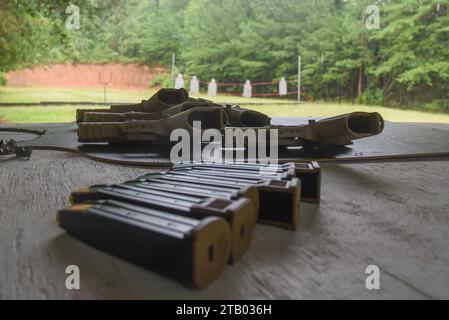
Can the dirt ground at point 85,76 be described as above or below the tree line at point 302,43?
below

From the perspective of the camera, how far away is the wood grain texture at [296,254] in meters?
0.80

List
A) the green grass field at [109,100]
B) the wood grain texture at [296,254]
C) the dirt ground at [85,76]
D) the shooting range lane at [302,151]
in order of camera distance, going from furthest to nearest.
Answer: the dirt ground at [85,76] < the green grass field at [109,100] < the shooting range lane at [302,151] < the wood grain texture at [296,254]

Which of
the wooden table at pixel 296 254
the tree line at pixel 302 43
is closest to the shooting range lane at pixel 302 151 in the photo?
the wooden table at pixel 296 254

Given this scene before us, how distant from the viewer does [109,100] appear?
28.0 feet

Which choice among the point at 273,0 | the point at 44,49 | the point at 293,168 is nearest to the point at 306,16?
A: the point at 273,0

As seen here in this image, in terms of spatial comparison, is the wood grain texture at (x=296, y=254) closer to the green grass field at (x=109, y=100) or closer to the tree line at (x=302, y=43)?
the green grass field at (x=109, y=100)

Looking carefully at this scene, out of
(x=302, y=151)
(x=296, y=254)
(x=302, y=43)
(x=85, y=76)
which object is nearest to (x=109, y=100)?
(x=85, y=76)

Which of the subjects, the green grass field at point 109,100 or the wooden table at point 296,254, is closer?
the wooden table at point 296,254

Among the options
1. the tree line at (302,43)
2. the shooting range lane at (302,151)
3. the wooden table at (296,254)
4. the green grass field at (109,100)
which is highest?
the tree line at (302,43)

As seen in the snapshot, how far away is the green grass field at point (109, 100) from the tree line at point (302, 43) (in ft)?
1.94

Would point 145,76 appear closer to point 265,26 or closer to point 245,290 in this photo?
point 265,26

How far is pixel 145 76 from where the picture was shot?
9312mm

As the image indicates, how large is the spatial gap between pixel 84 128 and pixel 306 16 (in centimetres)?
802
